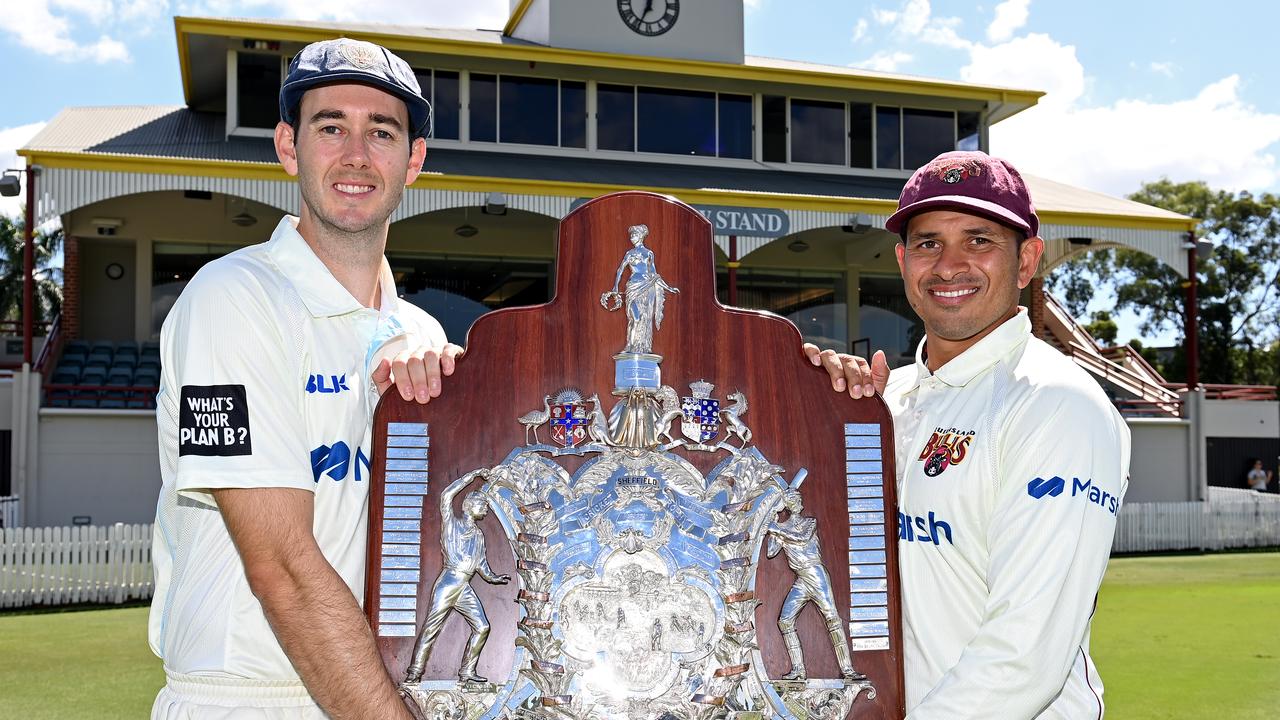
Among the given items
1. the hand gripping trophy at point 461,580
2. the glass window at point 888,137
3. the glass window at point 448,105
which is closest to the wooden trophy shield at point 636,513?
the hand gripping trophy at point 461,580

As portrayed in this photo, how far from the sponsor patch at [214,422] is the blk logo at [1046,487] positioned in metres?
1.67

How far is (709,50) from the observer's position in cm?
2056

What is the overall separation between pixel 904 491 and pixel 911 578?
0.22 metres

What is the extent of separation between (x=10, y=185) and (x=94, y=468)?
14.2ft

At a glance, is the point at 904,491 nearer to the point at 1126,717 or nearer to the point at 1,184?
the point at 1126,717

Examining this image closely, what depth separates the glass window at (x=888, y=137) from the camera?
69.6 feet

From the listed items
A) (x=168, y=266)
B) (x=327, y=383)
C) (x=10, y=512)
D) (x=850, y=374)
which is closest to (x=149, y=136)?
(x=168, y=266)

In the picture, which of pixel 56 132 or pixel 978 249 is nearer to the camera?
pixel 978 249

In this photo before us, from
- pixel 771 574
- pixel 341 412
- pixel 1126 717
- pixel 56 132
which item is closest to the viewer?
pixel 341 412

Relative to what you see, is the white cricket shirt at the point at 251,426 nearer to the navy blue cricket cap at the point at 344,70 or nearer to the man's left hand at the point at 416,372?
the man's left hand at the point at 416,372

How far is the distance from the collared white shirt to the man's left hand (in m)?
1.20

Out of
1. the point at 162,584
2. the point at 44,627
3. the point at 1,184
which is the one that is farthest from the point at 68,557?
the point at 162,584

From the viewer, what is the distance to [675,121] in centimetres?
2011

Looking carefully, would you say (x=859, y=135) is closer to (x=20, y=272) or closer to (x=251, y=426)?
(x=251, y=426)
